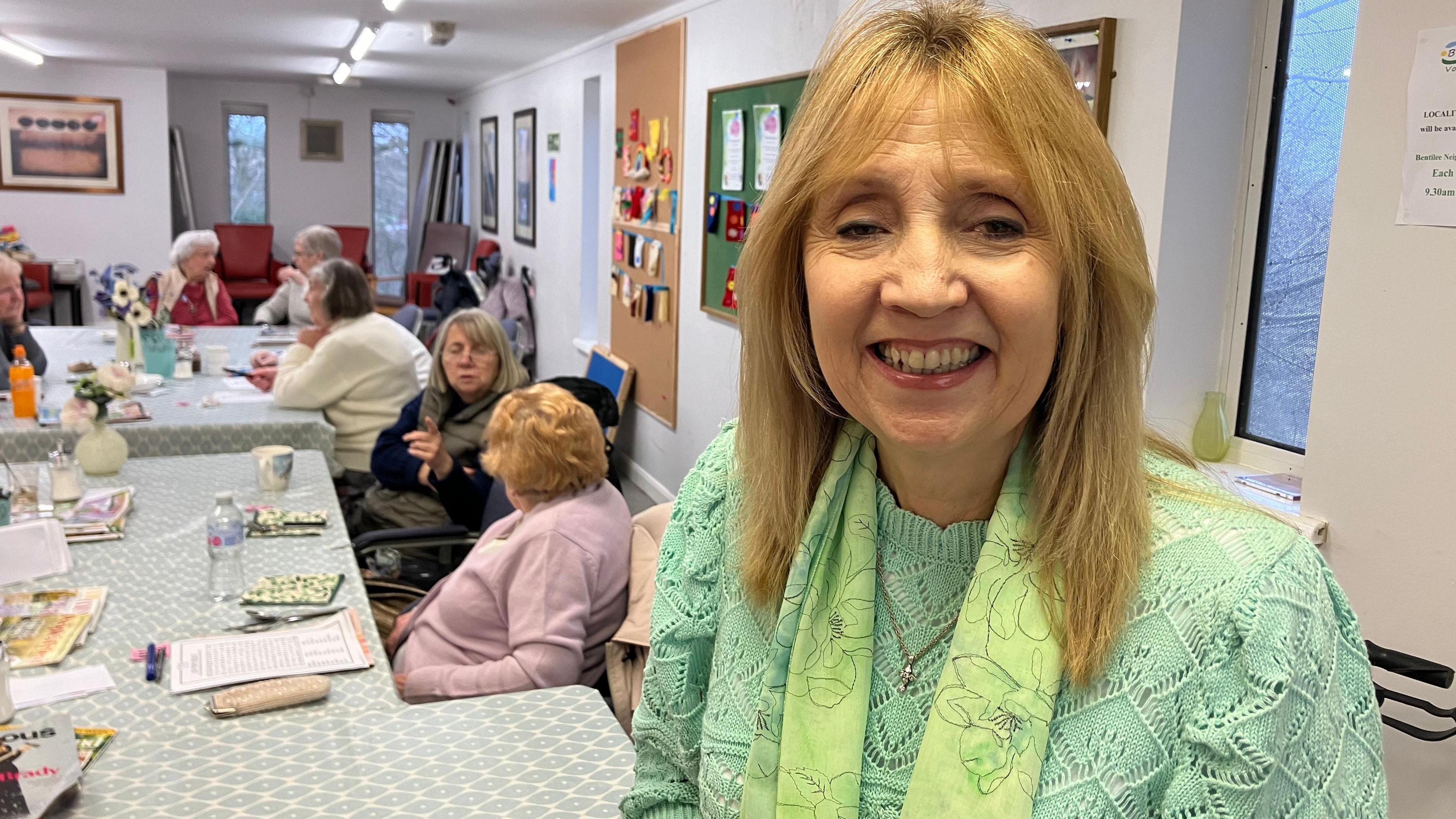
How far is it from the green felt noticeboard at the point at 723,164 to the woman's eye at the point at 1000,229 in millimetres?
3581

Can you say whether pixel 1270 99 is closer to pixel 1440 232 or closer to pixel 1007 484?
pixel 1440 232

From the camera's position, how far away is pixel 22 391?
3998 mm

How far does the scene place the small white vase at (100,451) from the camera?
3.37 meters

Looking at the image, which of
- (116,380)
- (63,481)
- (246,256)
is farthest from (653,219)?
(246,256)

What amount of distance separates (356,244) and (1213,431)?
425 inches

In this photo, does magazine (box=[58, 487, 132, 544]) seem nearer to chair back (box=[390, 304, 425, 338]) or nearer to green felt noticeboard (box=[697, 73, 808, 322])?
green felt noticeboard (box=[697, 73, 808, 322])

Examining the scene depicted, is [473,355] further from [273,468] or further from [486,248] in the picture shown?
[486,248]

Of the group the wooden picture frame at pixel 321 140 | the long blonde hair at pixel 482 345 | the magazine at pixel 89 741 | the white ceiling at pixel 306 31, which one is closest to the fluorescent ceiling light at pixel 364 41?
the white ceiling at pixel 306 31

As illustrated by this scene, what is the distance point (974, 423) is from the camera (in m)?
0.87

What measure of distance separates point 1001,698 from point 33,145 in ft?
39.1

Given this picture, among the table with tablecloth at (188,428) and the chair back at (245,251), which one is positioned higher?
the chair back at (245,251)

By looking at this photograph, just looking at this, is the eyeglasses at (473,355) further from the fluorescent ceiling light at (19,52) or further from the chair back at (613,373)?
Result: the fluorescent ceiling light at (19,52)

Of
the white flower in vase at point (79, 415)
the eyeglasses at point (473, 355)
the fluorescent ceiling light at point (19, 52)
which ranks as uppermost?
the fluorescent ceiling light at point (19, 52)

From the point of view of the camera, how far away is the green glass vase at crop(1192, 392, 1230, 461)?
8.61 ft
